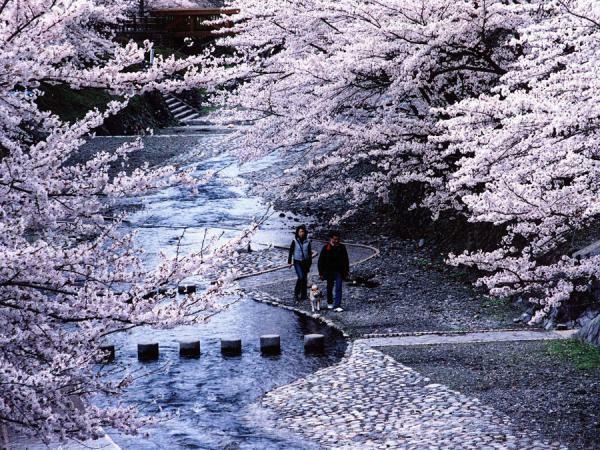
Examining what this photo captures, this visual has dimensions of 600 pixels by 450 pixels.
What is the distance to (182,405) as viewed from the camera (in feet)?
42.6

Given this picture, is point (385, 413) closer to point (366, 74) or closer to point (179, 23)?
point (366, 74)

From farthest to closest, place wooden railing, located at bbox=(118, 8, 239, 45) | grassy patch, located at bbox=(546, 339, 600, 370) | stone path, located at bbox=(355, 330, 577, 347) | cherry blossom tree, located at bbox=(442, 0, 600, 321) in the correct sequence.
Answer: wooden railing, located at bbox=(118, 8, 239, 45) < stone path, located at bbox=(355, 330, 577, 347) < grassy patch, located at bbox=(546, 339, 600, 370) < cherry blossom tree, located at bbox=(442, 0, 600, 321)

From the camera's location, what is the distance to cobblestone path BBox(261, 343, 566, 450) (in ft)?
34.9

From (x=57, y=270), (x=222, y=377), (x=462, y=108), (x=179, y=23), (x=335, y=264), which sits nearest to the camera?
(x=57, y=270)

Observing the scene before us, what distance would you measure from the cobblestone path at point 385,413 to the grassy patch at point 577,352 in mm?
2017

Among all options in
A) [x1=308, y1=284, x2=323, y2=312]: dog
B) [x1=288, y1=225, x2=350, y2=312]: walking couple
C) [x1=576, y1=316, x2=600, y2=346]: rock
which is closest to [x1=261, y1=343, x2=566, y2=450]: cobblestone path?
A: [x1=576, y1=316, x2=600, y2=346]: rock

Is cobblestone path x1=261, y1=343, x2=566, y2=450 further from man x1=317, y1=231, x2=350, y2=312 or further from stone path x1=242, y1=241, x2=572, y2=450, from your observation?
man x1=317, y1=231, x2=350, y2=312

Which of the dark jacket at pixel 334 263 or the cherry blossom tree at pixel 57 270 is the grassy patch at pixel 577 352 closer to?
the dark jacket at pixel 334 263

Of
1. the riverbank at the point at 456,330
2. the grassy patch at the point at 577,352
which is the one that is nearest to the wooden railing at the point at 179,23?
the riverbank at the point at 456,330

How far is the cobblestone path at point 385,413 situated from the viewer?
10.6 meters

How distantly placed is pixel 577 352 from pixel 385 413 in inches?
139

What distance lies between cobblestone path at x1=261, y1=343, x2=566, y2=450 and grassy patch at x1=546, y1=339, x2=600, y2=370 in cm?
202

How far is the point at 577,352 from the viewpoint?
13547 mm

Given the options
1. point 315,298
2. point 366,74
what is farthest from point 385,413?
point 366,74
